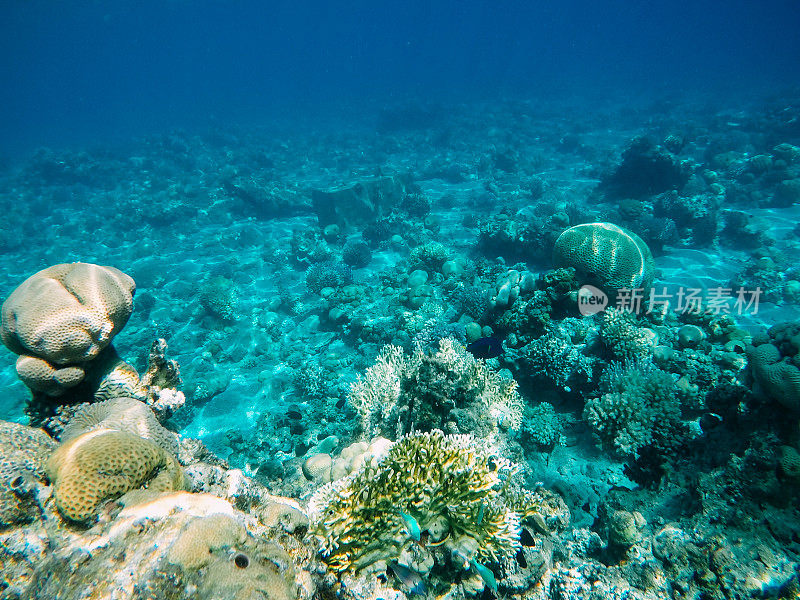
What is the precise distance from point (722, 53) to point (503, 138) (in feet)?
253

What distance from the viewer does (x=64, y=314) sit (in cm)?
404

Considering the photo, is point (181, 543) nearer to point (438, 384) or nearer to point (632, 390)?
point (438, 384)

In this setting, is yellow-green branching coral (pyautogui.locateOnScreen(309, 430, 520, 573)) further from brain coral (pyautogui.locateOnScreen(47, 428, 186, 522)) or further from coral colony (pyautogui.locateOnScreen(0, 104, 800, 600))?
brain coral (pyautogui.locateOnScreen(47, 428, 186, 522))

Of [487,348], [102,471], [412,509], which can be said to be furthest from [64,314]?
[487,348]

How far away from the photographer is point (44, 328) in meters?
3.94

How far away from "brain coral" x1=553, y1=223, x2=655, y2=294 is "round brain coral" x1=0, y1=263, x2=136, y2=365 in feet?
29.2

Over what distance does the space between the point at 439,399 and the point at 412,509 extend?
213 centimetres

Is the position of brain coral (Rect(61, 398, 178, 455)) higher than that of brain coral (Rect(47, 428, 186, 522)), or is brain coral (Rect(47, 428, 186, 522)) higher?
brain coral (Rect(47, 428, 186, 522))

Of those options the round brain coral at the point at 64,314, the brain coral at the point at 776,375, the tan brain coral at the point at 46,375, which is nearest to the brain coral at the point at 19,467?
the tan brain coral at the point at 46,375

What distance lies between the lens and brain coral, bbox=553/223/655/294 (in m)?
8.43

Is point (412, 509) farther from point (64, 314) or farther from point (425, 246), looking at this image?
point (425, 246)

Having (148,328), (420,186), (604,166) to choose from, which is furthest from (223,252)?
(604,166)

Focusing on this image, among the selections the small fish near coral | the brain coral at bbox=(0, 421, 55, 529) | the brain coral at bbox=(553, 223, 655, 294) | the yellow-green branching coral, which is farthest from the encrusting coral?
the brain coral at bbox=(553, 223, 655, 294)

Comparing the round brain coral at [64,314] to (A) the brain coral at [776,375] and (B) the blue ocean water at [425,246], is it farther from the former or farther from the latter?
(A) the brain coral at [776,375]
